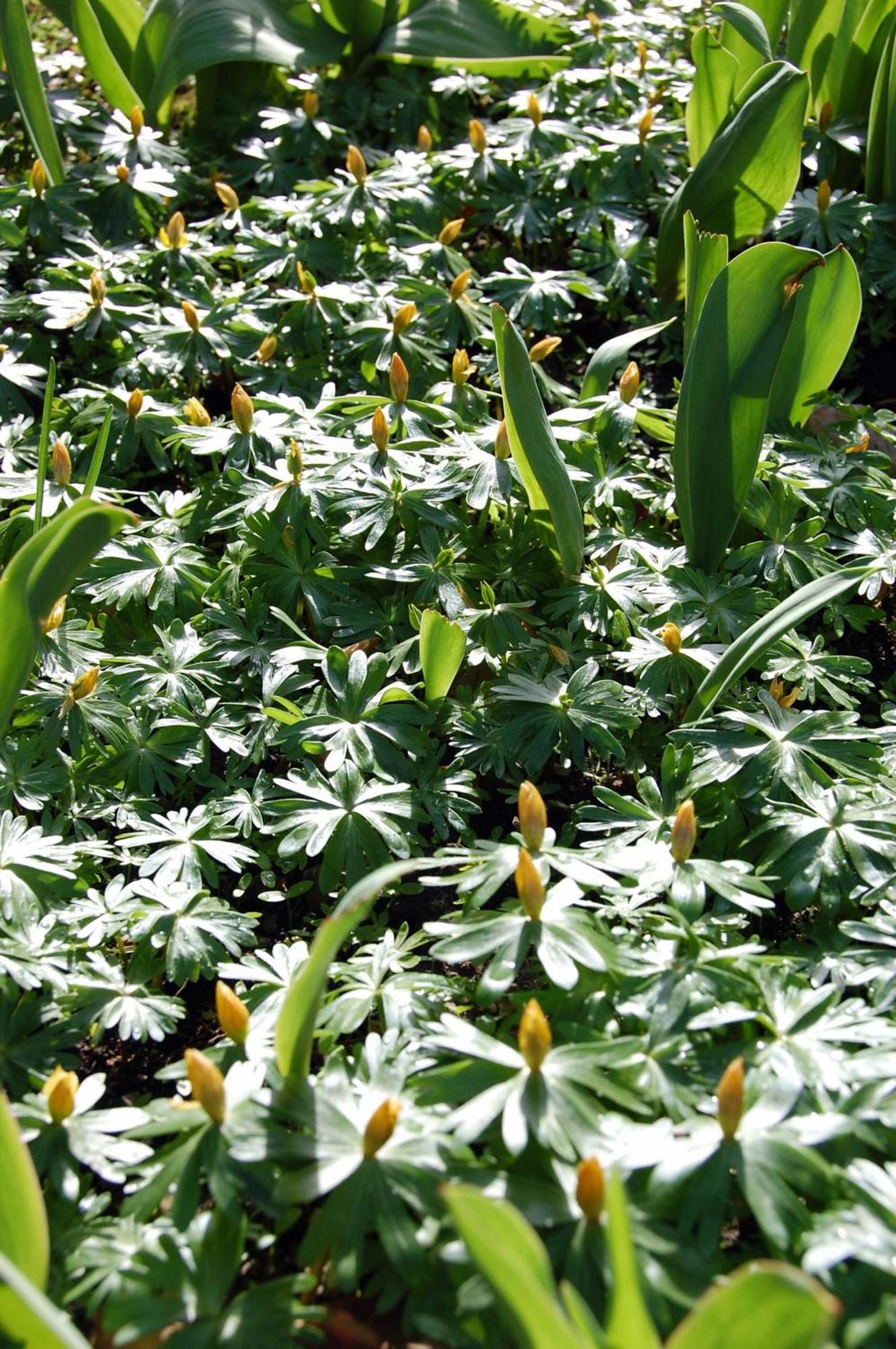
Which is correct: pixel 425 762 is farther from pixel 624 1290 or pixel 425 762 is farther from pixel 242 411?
pixel 624 1290

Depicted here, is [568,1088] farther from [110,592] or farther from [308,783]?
[110,592]

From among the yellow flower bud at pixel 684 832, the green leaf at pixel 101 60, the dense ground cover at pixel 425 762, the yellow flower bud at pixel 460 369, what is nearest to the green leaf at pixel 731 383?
the dense ground cover at pixel 425 762

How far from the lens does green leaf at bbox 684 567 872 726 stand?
60.5 inches

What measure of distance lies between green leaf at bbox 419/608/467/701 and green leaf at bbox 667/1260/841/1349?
1.01m

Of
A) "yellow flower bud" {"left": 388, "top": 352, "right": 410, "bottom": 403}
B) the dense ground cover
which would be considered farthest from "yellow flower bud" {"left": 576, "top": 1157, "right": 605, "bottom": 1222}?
"yellow flower bud" {"left": 388, "top": 352, "right": 410, "bottom": 403}

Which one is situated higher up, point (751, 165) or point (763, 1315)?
point (751, 165)

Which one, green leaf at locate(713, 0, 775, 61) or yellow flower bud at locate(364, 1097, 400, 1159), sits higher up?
green leaf at locate(713, 0, 775, 61)

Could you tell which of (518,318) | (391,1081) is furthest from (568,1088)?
(518,318)

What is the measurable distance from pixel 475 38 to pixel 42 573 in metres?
2.59

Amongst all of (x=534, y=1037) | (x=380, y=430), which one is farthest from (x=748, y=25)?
(x=534, y=1037)

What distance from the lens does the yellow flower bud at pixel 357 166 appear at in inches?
107

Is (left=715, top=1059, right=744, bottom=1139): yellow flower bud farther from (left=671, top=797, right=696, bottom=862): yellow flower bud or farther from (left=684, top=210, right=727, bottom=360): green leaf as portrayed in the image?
(left=684, top=210, right=727, bottom=360): green leaf

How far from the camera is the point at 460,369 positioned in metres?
2.26

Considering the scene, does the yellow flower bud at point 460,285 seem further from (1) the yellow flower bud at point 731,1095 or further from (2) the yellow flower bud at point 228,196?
(1) the yellow flower bud at point 731,1095
